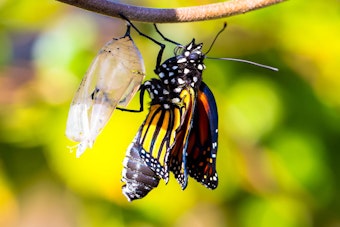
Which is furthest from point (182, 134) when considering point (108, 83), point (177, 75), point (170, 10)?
point (170, 10)

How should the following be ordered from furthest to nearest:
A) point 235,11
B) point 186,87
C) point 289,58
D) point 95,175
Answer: point 289,58 → point 95,175 → point 186,87 → point 235,11

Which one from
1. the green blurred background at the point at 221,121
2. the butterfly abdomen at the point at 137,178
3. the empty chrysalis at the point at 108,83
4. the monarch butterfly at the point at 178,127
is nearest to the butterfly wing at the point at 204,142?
the monarch butterfly at the point at 178,127

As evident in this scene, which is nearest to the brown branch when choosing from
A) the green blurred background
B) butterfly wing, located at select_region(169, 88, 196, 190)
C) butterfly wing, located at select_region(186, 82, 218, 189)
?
butterfly wing, located at select_region(169, 88, 196, 190)

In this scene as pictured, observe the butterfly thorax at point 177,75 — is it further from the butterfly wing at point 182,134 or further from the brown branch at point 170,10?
the brown branch at point 170,10

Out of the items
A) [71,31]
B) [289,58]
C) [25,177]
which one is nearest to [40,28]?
[71,31]

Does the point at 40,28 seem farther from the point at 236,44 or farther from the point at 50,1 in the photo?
the point at 236,44

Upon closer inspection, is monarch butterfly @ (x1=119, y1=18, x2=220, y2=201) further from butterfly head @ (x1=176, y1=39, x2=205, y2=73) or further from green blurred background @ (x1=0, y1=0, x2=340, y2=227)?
green blurred background @ (x1=0, y1=0, x2=340, y2=227)
